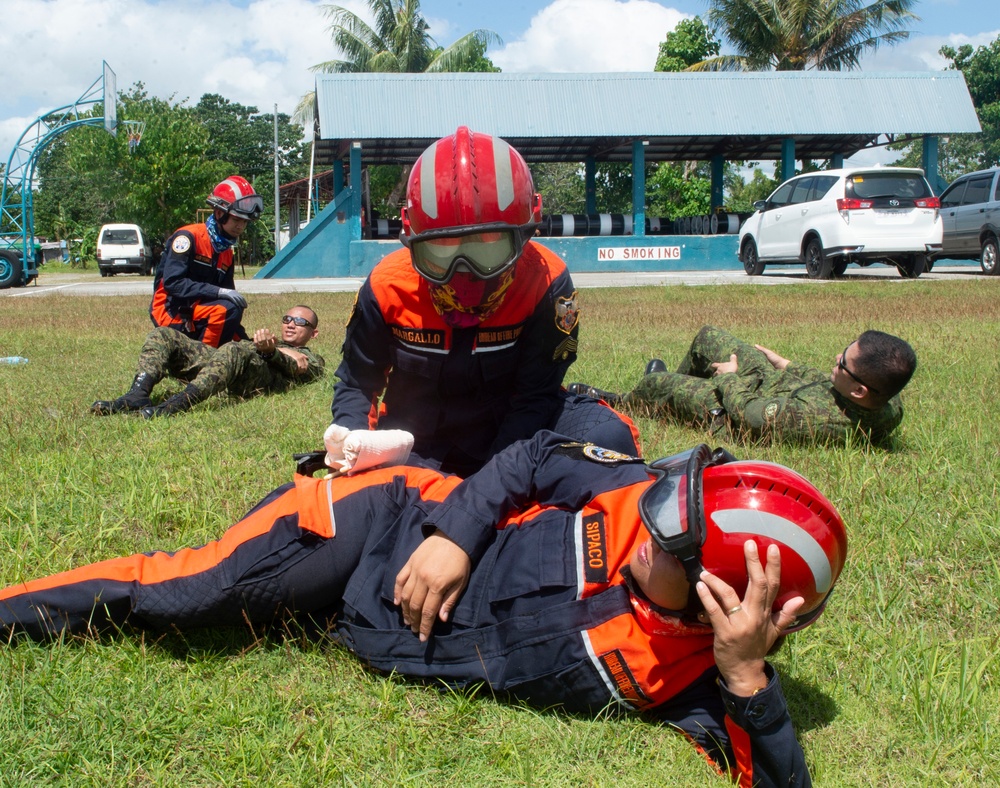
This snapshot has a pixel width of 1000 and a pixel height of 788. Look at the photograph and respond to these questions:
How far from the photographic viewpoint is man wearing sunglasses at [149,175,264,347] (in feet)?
24.6

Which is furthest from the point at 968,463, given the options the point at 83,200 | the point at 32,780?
the point at 83,200

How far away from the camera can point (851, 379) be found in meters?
4.71

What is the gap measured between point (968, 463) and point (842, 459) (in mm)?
593

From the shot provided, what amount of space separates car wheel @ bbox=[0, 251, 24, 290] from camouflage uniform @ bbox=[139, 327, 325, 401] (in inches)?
769

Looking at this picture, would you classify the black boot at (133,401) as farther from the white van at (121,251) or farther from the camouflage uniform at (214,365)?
the white van at (121,251)

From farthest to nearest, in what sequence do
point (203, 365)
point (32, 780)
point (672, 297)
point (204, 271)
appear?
point (672, 297), point (204, 271), point (203, 365), point (32, 780)

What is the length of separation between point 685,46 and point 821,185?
24.6m

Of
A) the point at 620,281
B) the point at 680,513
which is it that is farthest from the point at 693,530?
the point at 620,281

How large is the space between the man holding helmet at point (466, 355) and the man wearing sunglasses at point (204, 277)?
4.20 meters

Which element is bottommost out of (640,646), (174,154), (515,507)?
(640,646)

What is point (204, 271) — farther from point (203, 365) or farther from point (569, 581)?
point (569, 581)

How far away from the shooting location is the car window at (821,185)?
54.5ft

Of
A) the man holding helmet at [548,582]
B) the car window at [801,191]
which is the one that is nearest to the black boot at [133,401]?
the man holding helmet at [548,582]

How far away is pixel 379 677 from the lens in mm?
2588
